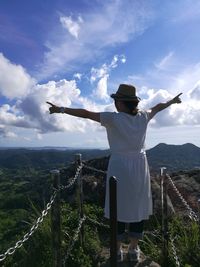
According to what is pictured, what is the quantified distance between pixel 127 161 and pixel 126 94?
887 mm

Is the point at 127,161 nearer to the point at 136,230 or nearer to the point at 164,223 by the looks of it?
the point at 136,230

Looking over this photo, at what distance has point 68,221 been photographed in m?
8.01

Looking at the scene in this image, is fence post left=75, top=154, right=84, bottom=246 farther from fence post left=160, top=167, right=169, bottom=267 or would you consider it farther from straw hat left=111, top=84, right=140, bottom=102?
straw hat left=111, top=84, right=140, bottom=102

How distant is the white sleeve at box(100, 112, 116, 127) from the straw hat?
29 cm

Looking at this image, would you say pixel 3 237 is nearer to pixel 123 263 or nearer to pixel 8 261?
pixel 8 261

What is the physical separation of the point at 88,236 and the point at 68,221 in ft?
2.73

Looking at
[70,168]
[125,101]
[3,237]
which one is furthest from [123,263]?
[70,168]

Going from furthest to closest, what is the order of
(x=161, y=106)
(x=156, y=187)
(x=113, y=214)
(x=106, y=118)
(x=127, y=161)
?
(x=156, y=187) < (x=161, y=106) < (x=127, y=161) < (x=106, y=118) < (x=113, y=214)

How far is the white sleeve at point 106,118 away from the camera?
17.1 feet

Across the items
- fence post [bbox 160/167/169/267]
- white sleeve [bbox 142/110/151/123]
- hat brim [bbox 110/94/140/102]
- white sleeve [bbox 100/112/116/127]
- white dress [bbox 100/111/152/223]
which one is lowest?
fence post [bbox 160/167/169/267]

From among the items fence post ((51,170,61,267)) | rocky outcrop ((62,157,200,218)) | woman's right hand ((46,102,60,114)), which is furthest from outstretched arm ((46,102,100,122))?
rocky outcrop ((62,157,200,218))

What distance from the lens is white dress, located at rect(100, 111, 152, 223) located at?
5.32 m

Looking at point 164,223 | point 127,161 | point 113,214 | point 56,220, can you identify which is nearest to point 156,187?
point 164,223

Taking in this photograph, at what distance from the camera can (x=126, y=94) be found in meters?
5.41
